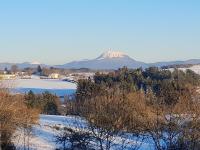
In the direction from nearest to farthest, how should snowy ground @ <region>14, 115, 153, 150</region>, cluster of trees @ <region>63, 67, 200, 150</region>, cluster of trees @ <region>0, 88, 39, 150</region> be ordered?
1. cluster of trees @ <region>63, 67, 200, 150</region>
2. cluster of trees @ <region>0, 88, 39, 150</region>
3. snowy ground @ <region>14, 115, 153, 150</region>

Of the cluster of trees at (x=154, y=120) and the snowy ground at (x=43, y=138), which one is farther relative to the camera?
the snowy ground at (x=43, y=138)

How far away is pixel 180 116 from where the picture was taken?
20641 mm

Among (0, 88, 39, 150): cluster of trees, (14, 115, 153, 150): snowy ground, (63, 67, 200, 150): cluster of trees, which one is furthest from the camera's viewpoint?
(14, 115, 153, 150): snowy ground

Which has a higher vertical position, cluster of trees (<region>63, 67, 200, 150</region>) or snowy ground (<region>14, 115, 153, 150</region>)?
cluster of trees (<region>63, 67, 200, 150</region>)

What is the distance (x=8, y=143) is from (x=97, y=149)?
9959 mm

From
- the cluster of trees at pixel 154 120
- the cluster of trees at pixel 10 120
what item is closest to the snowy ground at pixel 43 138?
the cluster of trees at pixel 10 120

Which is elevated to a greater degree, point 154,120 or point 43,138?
point 154,120

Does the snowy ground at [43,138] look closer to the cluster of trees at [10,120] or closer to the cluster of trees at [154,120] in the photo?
the cluster of trees at [10,120]

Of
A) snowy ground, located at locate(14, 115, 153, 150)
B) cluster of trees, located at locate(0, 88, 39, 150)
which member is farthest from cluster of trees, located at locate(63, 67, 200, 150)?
snowy ground, located at locate(14, 115, 153, 150)

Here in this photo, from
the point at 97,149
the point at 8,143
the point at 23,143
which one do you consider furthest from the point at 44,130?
the point at 97,149

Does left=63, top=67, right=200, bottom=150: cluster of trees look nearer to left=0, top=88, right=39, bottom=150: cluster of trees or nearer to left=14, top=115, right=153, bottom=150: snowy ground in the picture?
left=0, top=88, right=39, bottom=150: cluster of trees

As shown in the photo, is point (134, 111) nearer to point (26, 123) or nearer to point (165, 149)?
point (165, 149)

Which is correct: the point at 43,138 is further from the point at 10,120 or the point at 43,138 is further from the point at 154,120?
the point at 154,120

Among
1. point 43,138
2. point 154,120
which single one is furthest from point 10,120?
point 154,120
